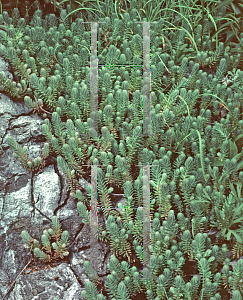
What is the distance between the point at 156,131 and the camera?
242cm

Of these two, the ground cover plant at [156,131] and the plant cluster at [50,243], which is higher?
the ground cover plant at [156,131]

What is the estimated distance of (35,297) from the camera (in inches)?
80.0

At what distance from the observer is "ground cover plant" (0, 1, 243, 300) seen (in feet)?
6.72

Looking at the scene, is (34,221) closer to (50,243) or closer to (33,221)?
(33,221)

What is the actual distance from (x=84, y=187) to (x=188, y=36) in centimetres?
165

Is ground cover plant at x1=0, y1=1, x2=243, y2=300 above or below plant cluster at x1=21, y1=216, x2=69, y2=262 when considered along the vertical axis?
above

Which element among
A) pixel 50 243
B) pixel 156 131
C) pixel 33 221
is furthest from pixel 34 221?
pixel 156 131

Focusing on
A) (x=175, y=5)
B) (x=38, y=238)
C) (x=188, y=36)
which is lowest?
(x=38, y=238)

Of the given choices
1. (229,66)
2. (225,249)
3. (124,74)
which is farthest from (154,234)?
(229,66)

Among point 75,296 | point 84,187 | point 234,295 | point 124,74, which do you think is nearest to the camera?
point 234,295

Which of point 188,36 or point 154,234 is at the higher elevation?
point 188,36

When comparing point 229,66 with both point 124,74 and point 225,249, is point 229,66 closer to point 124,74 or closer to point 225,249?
point 124,74

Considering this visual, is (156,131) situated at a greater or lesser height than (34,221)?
greater

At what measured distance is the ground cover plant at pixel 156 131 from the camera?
6.72 feet
